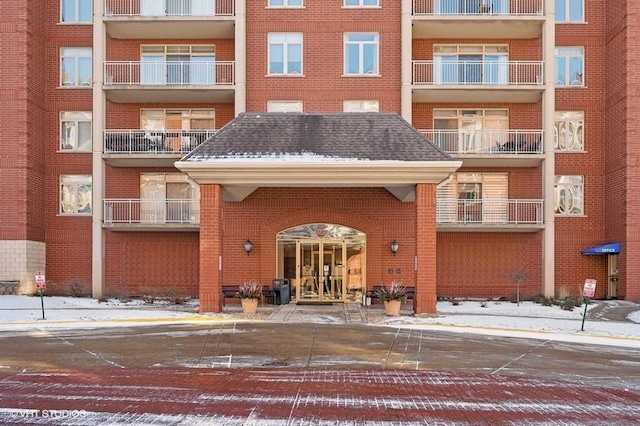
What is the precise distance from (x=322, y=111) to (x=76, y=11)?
11887 mm

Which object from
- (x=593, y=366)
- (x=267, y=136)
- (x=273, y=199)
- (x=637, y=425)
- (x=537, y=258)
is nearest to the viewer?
(x=637, y=425)

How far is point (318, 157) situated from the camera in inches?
798

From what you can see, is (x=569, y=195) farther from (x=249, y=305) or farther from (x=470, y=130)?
(x=249, y=305)

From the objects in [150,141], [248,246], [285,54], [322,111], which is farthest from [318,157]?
[150,141]

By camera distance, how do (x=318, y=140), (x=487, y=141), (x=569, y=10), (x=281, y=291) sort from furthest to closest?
(x=569, y=10)
(x=487, y=141)
(x=281, y=291)
(x=318, y=140)

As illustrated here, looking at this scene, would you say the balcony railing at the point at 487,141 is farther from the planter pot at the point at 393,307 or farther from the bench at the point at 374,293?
the planter pot at the point at 393,307

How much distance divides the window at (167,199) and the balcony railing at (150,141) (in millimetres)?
1510

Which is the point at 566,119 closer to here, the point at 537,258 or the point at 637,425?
the point at 537,258

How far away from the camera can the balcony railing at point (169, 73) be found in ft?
93.0

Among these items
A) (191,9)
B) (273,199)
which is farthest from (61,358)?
(191,9)

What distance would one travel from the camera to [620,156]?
90.0 feet

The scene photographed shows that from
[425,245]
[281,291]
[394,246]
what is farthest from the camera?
[394,246]

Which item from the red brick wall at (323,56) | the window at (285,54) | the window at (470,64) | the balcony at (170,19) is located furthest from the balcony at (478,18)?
the balcony at (170,19)

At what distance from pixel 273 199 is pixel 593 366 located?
1603cm
